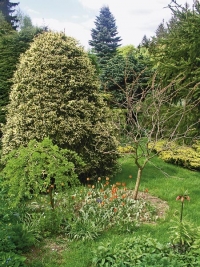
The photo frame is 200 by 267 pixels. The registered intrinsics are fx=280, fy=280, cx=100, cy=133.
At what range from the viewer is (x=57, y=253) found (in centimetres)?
381

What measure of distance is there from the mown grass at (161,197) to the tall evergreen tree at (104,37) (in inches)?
465

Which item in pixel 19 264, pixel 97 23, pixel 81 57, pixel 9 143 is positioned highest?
pixel 97 23

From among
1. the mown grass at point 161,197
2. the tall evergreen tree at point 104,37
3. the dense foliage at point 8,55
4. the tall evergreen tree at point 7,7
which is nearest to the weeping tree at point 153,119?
the mown grass at point 161,197

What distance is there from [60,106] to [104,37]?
625 inches

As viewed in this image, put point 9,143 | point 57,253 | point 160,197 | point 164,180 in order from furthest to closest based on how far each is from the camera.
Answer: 1. point 164,180
2. point 9,143
3. point 160,197
4. point 57,253

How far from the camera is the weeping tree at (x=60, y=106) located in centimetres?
589

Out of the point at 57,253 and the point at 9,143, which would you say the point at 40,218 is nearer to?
the point at 57,253

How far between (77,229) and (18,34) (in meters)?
7.76

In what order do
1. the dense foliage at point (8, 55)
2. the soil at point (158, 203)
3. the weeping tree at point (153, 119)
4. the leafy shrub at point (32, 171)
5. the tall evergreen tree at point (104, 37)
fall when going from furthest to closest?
the tall evergreen tree at point (104, 37), the dense foliage at point (8, 55), the weeping tree at point (153, 119), the soil at point (158, 203), the leafy shrub at point (32, 171)

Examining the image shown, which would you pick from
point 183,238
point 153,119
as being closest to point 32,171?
point 183,238

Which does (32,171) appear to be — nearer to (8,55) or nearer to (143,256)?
(143,256)

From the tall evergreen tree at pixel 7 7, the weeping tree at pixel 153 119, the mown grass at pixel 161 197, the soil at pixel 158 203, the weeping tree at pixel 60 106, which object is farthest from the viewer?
the tall evergreen tree at pixel 7 7

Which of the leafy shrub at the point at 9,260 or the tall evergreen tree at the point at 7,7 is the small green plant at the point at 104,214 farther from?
the tall evergreen tree at the point at 7,7

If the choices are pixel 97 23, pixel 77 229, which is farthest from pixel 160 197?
pixel 97 23
